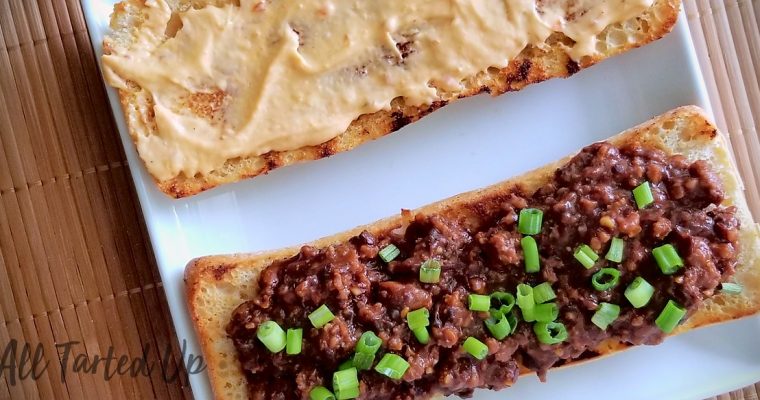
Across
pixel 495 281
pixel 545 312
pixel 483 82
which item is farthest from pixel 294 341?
pixel 483 82

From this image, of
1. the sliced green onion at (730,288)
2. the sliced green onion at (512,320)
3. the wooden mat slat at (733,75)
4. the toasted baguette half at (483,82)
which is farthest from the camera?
the wooden mat slat at (733,75)

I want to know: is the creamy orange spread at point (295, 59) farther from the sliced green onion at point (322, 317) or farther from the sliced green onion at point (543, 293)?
the sliced green onion at point (543, 293)

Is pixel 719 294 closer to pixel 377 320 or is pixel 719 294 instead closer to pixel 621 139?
pixel 621 139

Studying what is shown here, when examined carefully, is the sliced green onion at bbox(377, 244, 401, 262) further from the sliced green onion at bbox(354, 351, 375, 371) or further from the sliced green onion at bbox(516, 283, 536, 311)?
the sliced green onion at bbox(516, 283, 536, 311)

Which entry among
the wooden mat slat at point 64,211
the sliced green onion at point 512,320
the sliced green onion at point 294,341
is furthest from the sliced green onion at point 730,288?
the wooden mat slat at point 64,211

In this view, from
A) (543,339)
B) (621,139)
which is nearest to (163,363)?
(543,339)

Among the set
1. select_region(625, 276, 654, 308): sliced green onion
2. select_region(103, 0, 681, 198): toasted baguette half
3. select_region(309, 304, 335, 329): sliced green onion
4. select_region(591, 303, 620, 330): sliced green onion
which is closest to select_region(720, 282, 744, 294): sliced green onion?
select_region(625, 276, 654, 308): sliced green onion

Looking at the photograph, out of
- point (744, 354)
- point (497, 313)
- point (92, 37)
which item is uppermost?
point (92, 37)
